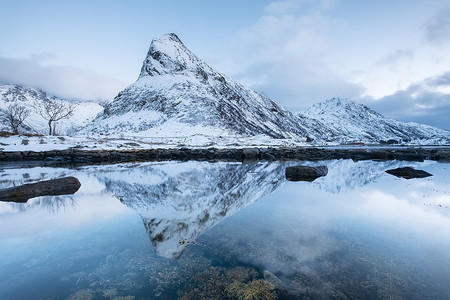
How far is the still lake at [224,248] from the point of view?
12.7 feet

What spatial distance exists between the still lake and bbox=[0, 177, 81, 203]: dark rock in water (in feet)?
2.54

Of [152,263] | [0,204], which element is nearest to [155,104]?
[0,204]

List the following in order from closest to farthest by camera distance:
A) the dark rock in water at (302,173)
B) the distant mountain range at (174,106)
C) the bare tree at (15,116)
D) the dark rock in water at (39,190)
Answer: the dark rock in water at (39,190) < the dark rock in water at (302,173) < the bare tree at (15,116) < the distant mountain range at (174,106)

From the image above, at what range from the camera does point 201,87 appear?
360 ft

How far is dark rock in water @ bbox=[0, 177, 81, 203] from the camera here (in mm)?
9619

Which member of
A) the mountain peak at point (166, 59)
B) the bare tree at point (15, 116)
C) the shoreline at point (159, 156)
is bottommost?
the shoreline at point (159, 156)

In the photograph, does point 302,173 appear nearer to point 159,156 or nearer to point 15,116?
point 159,156

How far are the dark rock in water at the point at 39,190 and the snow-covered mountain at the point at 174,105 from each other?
5906 centimetres

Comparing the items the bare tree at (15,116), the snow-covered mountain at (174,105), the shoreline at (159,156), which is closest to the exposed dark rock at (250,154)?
the shoreline at (159,156)

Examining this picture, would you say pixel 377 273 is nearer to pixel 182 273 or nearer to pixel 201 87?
pixel 182 273

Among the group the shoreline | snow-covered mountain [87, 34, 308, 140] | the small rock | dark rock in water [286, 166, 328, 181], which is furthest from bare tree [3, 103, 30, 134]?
the small rock

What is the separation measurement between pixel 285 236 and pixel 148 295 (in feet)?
11.4

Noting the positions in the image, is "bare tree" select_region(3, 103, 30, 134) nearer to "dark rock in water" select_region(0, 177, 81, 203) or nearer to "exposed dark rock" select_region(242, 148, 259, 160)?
"exposed dark rock" select_region(242, 148, 259, 160)

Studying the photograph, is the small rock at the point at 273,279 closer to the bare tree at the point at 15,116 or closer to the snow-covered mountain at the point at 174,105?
the bare tree at the point at 15,116
